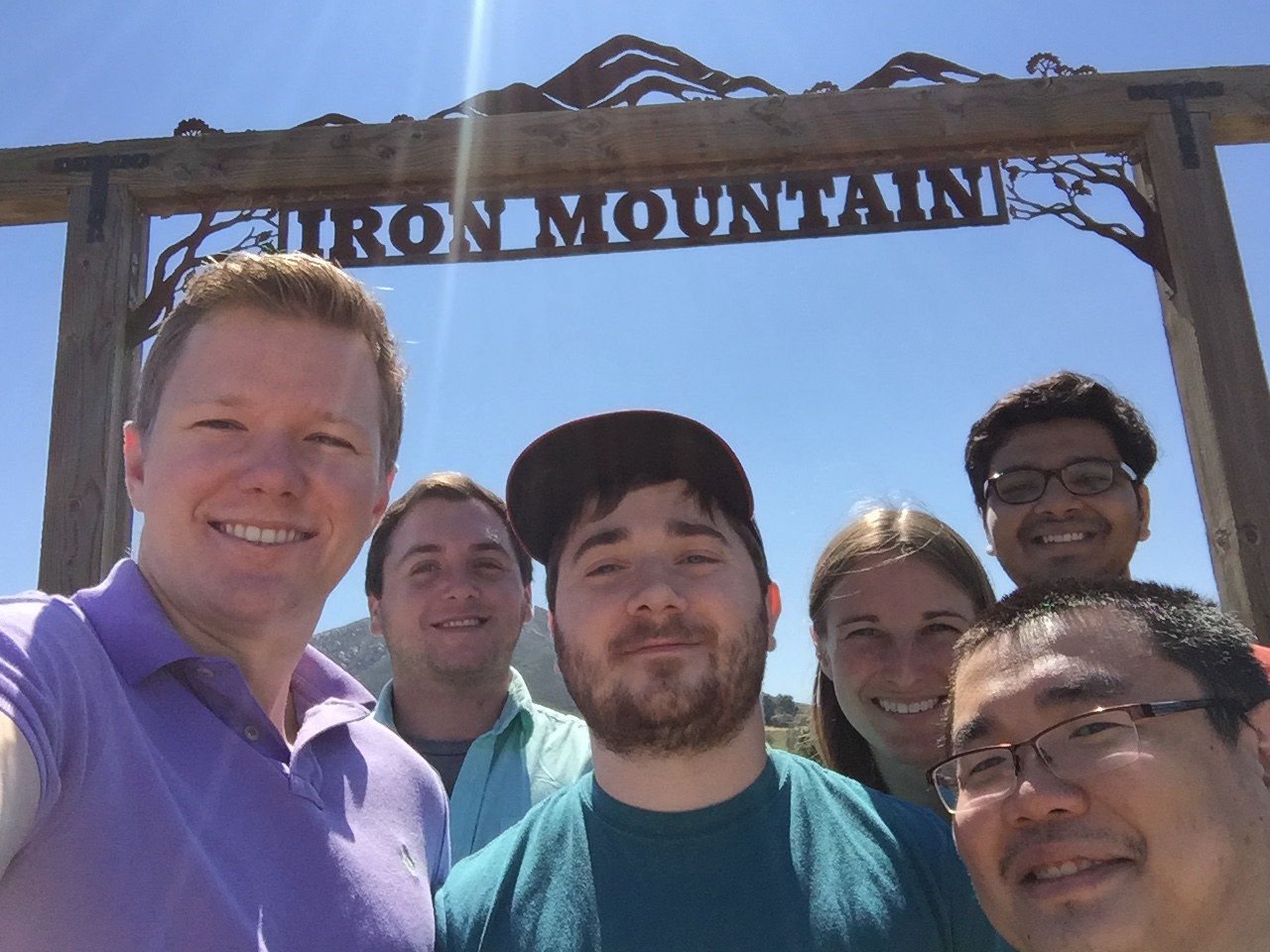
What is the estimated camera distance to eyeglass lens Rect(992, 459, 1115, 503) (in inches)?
95.1

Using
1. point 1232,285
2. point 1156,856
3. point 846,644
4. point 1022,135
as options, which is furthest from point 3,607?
point 1232,285

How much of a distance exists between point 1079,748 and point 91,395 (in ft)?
8.88

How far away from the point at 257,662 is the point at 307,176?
1895mm

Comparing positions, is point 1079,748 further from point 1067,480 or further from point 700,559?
point 1067,480

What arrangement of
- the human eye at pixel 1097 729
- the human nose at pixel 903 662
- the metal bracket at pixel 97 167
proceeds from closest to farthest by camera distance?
the human eye at pixel 1097 729 → the human nose at pixel 903 662 → the metal bracket at pixel 97 167

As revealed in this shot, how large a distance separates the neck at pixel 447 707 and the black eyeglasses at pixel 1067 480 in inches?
66.8

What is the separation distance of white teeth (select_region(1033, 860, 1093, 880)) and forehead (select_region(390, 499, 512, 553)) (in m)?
2.04

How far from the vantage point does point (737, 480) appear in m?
1.73

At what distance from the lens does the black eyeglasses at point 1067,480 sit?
2416mm

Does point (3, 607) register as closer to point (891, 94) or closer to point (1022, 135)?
point (891, 94)

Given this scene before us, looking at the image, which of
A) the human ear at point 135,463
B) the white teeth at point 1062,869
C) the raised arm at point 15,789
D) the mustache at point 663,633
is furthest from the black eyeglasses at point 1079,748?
the human ear at point 135,463

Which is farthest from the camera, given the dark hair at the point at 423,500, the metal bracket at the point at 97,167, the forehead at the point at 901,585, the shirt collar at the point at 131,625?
the dark hair at the point at 423,500

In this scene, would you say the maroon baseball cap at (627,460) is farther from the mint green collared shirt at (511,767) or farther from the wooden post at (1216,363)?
the wooden post at (1216,363)

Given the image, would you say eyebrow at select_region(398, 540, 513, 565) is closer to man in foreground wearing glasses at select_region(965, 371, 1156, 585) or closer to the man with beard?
the man with beard
